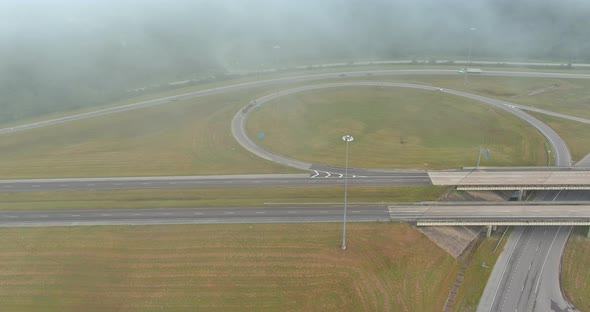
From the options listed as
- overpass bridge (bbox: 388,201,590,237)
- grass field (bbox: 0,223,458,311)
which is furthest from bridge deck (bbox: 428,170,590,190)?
grass field (bbox: 0,223,458,311)

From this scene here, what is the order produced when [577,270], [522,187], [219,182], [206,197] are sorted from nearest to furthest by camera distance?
[577,270] < [522,187] < [206,197] < [219,182]

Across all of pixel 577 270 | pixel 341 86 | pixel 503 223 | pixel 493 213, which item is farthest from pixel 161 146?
pixel 577 270

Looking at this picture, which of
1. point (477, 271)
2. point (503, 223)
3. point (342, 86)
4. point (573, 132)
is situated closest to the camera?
point (477, 271)

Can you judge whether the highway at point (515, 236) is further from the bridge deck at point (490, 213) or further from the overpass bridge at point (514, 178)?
the overpass bridge at point (514, 178)

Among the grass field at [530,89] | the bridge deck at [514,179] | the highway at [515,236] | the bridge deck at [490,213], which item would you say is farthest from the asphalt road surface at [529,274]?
the grass field at [530,89]

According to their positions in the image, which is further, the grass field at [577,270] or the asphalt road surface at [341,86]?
the asphalt road surface at [341,86]

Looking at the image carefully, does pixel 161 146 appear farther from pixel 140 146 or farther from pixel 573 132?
pixel 573 132

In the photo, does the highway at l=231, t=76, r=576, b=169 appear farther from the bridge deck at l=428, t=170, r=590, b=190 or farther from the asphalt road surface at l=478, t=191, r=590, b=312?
the asphalt road surface at l=478, t=191, r=590, b=312
